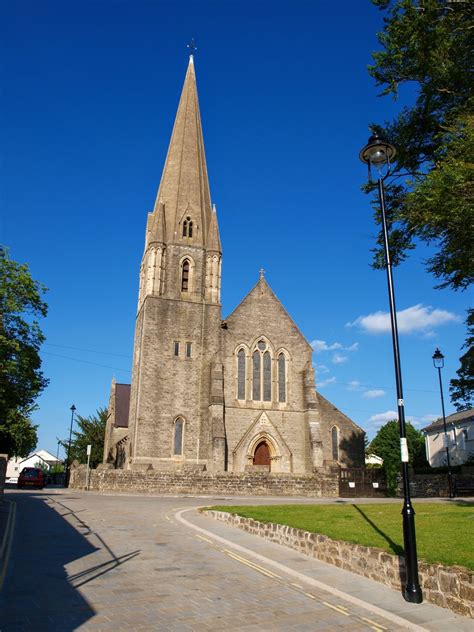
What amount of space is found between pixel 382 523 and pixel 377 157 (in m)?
8.42

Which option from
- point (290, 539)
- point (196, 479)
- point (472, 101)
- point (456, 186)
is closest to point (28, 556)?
point (290, 539)

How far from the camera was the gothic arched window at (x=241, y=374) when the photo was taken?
1453 inches

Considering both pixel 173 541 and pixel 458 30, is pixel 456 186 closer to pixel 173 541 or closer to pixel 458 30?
pixel 458 30

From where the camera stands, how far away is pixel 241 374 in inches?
1474

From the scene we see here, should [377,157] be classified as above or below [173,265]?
below

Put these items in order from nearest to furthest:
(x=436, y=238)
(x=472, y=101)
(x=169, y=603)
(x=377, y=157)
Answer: (x=169, y=603) → (x=377, y=157) → (x=472, y=101) → (x=436, y=238)

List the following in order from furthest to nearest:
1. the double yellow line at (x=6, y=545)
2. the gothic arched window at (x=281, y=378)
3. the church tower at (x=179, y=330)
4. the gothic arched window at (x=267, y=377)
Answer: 1. the gothic arched window at (x=281, y=378)
2. the gothic arched window at (x=267, y=377)
3. the church tower at (x=179, y=330)
4. the double yellow line at (x=6, y=545)

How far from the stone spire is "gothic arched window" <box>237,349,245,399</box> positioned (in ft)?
30.5

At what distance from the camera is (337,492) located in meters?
29.7

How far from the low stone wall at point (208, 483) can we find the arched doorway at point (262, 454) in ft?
24.3

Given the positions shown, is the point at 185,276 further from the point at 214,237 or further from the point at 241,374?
the point at 241,374

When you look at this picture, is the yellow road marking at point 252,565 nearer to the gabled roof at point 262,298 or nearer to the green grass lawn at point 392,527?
the green grass lawn at point 392,527

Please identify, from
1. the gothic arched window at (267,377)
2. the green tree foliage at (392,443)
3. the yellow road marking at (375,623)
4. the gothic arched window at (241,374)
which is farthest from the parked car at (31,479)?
Result: the green tree foliage at (392,443)

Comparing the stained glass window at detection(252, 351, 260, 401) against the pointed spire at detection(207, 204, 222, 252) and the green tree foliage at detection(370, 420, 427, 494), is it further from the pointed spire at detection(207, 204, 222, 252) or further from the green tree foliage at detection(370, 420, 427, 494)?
the green tree foliage at detection(370, 420, 427, 494)
